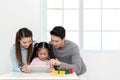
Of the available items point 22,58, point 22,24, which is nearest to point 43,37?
point 22,24

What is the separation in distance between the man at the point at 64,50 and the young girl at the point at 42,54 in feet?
0.29

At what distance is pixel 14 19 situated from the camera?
3822 millimetres

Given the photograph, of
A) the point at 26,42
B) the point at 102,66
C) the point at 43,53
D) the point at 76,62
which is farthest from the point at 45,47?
the point at 102,66

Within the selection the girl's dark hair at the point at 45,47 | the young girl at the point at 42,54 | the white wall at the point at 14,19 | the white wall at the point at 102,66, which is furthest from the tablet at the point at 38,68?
the white wall at the point at 102,66

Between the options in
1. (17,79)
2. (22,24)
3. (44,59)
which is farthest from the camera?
(22,24)

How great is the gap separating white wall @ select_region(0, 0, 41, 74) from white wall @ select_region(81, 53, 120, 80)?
78cm

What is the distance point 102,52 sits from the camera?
3898 millimetres

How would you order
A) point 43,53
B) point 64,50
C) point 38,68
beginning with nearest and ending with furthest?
1. point 38,68
2. point 43,53
3. point 64,50

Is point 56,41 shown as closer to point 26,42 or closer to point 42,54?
point 42,54

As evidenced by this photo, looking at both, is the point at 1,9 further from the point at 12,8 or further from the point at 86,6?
the point at 86,6

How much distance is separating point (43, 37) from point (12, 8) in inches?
22.6

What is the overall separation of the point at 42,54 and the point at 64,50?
0.87 feet

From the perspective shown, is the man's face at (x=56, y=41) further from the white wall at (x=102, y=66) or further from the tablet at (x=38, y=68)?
the white wall at (x=102, y=66)

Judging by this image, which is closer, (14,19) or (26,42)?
(26,42)
